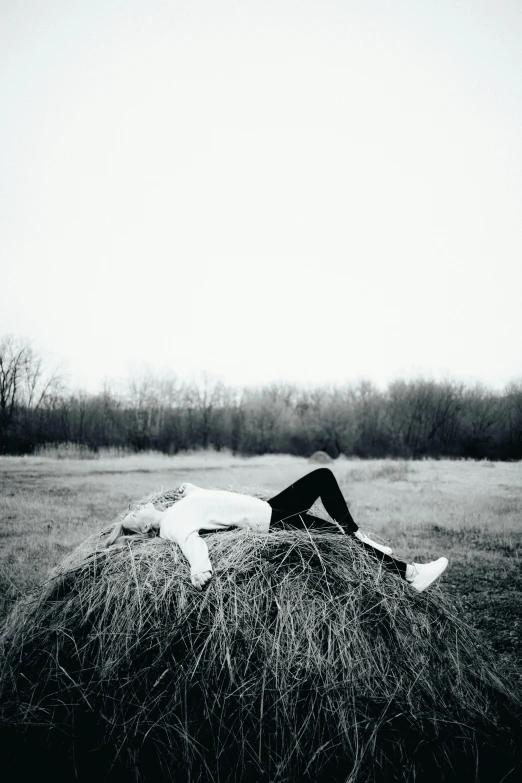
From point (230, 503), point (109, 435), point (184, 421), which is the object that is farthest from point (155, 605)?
point (184, 421)

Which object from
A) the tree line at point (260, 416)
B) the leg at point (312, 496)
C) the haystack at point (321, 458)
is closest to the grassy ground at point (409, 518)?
the tree line at point (260, 416)

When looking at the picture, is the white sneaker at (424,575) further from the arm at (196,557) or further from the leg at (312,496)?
the arm at (196,557)

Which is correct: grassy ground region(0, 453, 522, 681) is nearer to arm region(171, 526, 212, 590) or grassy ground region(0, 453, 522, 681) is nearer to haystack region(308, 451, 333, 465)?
arm region(171, 526, 212, 590)

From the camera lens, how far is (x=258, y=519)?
125 inches

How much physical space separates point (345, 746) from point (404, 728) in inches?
12.9

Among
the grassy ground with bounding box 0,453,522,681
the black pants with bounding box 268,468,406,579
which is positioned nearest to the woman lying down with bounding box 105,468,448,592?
the black pants with bounding box 268,468,406,579

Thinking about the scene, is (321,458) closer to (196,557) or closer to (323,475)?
(323,475)

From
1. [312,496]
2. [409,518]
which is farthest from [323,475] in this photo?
[409,518]

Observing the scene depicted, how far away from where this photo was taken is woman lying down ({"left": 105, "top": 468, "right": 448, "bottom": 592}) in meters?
2.95

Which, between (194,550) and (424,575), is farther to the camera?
(424,575)

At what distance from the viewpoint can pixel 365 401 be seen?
1920 centimetres

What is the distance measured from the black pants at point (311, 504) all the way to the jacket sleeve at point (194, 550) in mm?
686

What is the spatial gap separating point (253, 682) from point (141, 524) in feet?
4.82

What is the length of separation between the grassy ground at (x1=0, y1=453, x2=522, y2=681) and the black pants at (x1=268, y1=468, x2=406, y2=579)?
87 cm
